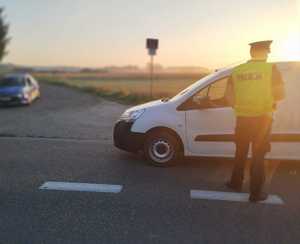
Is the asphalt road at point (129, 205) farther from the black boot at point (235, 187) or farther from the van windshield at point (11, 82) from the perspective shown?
the van windshield at point (11, 82)

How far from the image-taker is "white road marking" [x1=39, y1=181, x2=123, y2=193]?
602 cm

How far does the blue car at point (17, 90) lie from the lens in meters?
19.4

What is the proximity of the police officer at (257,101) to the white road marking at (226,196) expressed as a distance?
119 mm

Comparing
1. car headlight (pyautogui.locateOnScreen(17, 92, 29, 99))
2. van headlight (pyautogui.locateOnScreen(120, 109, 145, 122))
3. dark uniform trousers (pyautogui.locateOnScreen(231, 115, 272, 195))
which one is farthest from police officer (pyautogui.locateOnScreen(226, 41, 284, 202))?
car headlight (pyautogui.locateOnScreen(17, 92, 29, 99))

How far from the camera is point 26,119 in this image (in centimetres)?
1430

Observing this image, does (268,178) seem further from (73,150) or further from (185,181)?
(73,150)

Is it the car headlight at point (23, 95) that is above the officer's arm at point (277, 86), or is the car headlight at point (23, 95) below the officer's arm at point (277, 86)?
below

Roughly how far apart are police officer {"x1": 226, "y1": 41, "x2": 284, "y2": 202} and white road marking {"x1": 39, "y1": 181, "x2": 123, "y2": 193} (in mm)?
1890

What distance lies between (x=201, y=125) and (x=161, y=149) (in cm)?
81

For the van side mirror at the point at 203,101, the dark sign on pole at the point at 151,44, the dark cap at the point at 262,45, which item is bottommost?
the van side mirror at the point at 203,101

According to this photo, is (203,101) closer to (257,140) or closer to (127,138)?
(127,138)

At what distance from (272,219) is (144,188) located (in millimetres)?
1904

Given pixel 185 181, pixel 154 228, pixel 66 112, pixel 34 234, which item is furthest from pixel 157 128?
pixel 66 112

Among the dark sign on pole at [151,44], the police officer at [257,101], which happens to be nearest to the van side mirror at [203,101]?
the police officer at [257,101]
